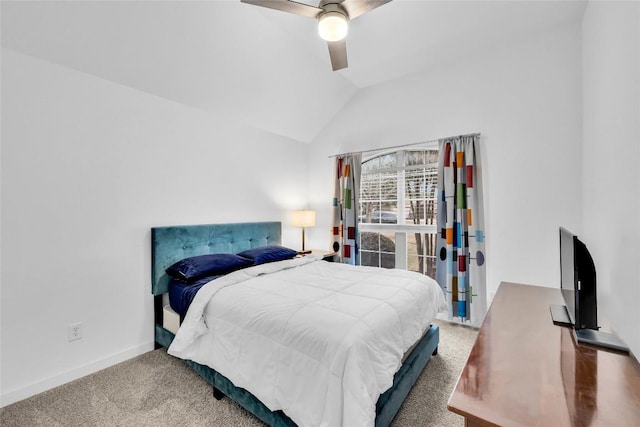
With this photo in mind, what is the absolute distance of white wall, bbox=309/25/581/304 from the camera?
2.61 m

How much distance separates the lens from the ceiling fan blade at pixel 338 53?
2.13m

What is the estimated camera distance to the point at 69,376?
7.04 ft

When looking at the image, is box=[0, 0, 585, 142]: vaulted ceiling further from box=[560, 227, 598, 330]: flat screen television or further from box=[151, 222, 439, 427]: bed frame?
box=[560, 227, 598, 330]: flat screen television

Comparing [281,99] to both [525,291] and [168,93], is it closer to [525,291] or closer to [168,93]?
[168,93]

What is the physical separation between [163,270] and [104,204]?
0.74m

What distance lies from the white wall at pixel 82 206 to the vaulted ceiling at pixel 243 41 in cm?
18

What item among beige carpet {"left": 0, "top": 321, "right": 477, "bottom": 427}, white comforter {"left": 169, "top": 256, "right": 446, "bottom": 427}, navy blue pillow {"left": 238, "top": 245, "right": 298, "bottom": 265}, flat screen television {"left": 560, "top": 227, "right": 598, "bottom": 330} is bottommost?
beige carpet {"left": 0, "top": 321, "right": 477, "bottom": 427}

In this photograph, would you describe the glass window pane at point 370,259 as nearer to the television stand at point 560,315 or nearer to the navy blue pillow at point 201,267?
the navy blue pillow at point 201,267

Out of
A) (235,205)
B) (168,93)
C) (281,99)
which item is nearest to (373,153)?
(281,99)

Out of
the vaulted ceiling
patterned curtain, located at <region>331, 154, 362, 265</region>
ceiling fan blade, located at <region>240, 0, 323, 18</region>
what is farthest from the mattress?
ceiling fan blade, located at <region>240, 0, 323, 18</region>

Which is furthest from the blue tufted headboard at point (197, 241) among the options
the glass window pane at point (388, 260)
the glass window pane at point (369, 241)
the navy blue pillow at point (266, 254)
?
the glass window pane at point (388, 260)

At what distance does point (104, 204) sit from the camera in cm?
234

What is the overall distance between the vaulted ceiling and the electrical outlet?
198cm

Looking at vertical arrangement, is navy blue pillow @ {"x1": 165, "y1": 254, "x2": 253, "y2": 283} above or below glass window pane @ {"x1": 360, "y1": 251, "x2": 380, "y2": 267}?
above
